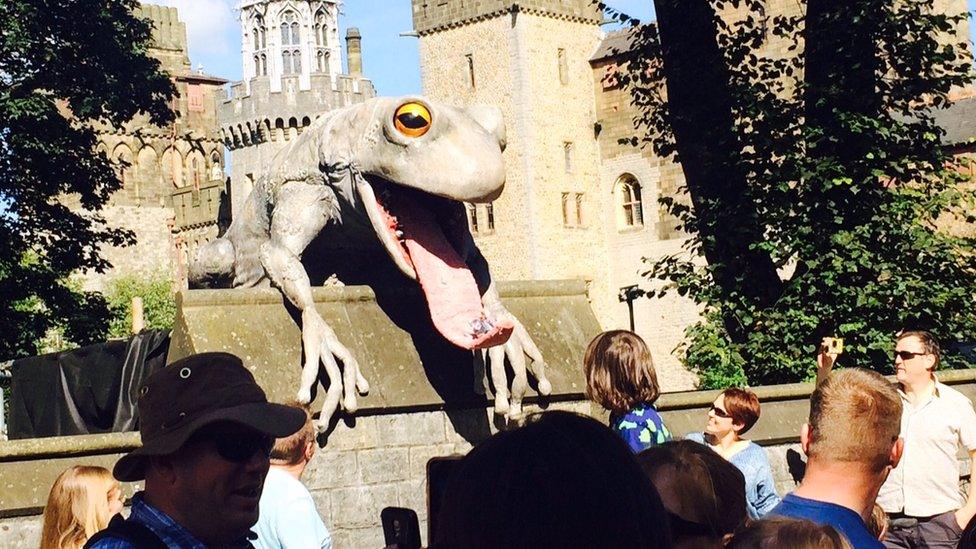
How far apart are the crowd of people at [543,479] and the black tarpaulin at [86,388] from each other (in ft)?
8.42

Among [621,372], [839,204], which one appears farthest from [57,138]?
[621,372]

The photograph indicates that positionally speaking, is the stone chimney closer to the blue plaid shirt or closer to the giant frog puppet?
the giant frog puppet

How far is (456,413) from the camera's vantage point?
711 centimetres

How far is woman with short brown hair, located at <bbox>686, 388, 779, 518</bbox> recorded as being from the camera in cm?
649

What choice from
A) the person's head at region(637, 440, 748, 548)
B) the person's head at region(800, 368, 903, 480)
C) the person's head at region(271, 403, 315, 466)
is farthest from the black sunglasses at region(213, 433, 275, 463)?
the person's head at region(271, 403, 315, 466)

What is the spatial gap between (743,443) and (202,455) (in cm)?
367

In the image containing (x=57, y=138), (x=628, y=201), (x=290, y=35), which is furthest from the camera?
(x=290, y=35)

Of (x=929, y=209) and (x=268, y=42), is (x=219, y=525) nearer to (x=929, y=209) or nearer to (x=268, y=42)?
(x=929, y=209)

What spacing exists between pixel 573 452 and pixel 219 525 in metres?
1.33

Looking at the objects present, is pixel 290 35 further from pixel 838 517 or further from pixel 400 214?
pixel 838 517

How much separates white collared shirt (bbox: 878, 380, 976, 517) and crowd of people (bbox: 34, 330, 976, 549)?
1083 mm

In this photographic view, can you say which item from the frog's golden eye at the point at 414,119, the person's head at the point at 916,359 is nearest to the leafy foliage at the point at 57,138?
the frog's golden eye at the point at 414,119

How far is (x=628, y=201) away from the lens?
5881 cm

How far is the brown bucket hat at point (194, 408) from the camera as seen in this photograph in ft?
10.9
